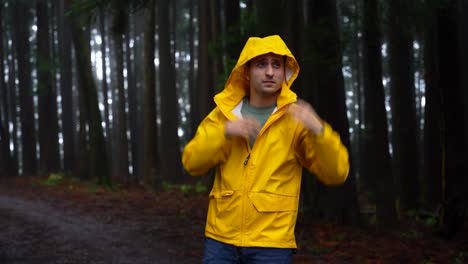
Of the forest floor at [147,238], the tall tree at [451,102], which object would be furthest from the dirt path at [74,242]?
the tall tree at [451,102]

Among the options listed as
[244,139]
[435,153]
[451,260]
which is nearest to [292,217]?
[244,139]

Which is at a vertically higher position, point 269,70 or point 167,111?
point 167,111

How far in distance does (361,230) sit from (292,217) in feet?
26.2

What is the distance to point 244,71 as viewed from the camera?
3.72 meters

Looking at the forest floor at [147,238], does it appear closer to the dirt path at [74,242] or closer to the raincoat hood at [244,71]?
the dirt path at [74,242]

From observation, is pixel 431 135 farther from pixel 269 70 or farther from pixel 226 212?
pixel 226 212

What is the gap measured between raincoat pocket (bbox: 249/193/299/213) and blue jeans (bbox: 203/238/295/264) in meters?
0.22

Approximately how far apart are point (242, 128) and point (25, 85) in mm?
27319

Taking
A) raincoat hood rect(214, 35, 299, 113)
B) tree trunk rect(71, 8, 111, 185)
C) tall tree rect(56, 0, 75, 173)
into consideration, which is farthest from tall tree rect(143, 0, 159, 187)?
raincoat hood rect(214, 35, 299, 113)

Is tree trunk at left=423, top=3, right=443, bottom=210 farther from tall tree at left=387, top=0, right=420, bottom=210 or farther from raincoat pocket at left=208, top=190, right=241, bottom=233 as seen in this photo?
raincoat pocket at left=208, top=190, right=241, bottom=233

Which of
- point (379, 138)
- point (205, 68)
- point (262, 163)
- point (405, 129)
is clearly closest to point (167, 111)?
point (205, 68)

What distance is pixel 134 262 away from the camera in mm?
8281

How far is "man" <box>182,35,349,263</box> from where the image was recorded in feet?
10.6

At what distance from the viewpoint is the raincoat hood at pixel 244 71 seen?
3.43 metres
